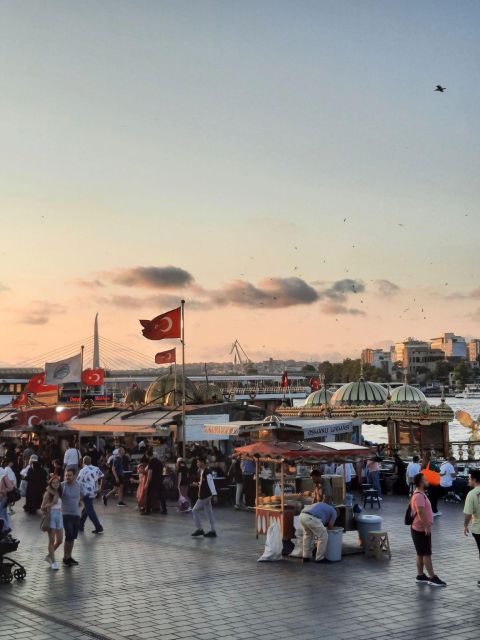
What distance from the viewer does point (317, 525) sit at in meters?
14.5

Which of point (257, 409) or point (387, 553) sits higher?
point (257, 409)

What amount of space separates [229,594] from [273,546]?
2.67 m

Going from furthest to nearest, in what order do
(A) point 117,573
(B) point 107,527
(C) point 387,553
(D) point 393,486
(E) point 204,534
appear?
(D) point 393,486 < (B) point 107,527 < (E) point 204,534 < (C) point 387,553 < (A) point 117,573

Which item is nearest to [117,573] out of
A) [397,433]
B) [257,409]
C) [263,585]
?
[263,585]

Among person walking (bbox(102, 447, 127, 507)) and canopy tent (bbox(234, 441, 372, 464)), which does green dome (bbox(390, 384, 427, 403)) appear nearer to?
person walking (bbox(102, 447, 127, 507))

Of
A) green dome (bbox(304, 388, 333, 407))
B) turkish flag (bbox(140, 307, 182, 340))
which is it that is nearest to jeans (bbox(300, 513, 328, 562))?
turkish flag (bbox(140, 307, 182, 340))

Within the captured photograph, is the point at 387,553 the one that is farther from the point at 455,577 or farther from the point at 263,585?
the point at 263,585

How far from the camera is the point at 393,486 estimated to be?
25719mm

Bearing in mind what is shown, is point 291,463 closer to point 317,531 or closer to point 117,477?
point 317,531

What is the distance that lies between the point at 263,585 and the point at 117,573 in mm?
2671

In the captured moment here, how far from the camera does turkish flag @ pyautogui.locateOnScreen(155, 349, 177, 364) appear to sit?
111 ft

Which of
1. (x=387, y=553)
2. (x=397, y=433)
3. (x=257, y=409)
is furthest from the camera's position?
(x=397, y=433)

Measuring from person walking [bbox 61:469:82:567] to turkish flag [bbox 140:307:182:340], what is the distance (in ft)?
48.9

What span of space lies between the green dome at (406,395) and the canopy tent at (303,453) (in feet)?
60.0
